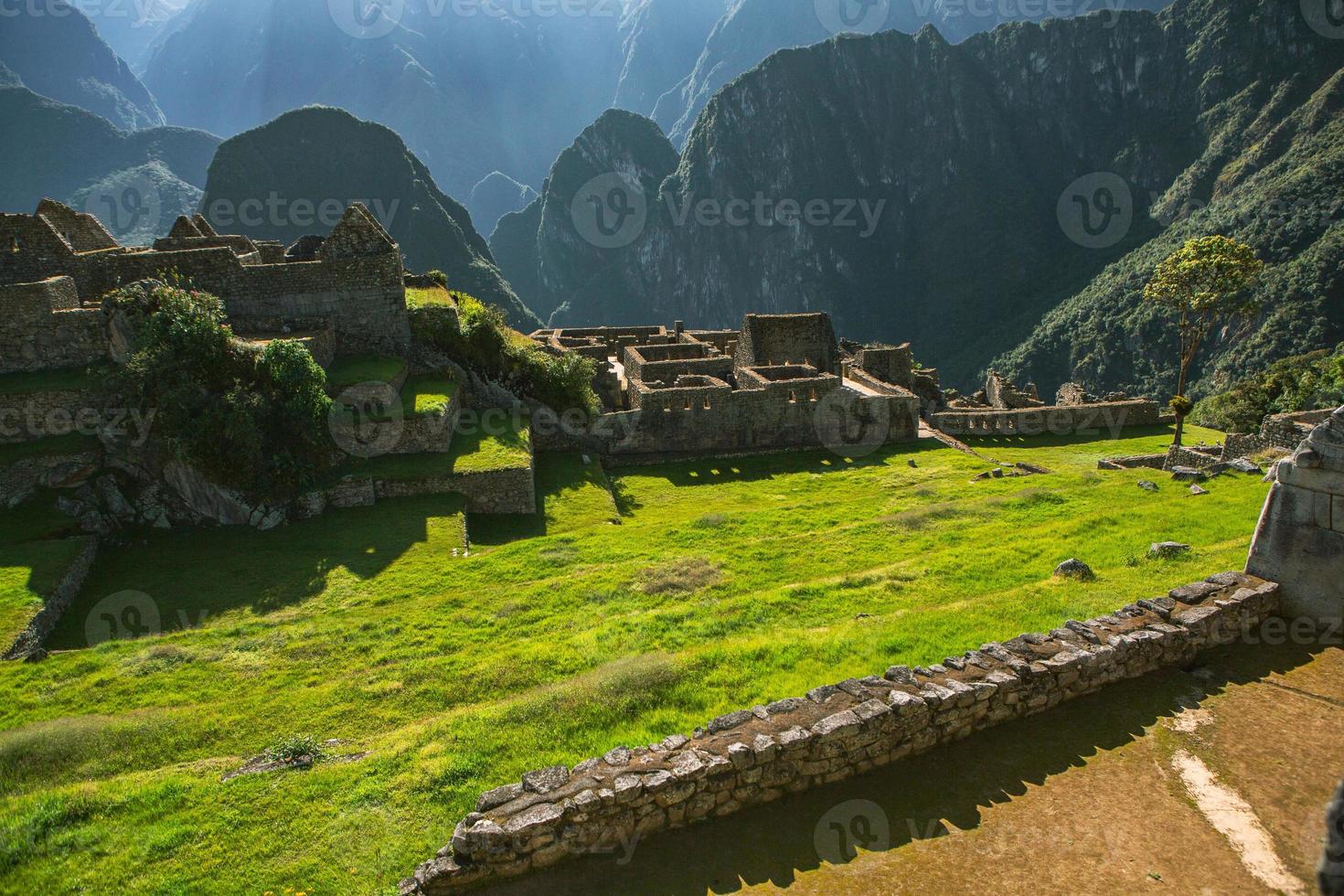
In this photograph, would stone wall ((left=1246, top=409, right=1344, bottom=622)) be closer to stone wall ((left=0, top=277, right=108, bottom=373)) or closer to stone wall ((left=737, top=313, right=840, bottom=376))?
stone wall ((left=0, top=277, right=108, bottom=373))

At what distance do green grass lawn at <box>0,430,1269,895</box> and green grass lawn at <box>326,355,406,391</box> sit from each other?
4367mm

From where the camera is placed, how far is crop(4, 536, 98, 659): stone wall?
10.4m

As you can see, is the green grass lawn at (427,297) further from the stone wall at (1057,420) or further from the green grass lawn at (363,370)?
the stone wall at (1057,420)

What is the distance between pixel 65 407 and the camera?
16.2 metres

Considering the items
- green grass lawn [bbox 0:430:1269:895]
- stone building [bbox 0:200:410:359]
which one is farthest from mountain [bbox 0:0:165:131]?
green grass lawn [bbox 0:430:1269:895]

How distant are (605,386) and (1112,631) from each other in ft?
78.7

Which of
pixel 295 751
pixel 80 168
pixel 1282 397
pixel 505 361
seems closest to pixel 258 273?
pixel 505 361

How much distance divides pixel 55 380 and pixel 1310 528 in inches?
925

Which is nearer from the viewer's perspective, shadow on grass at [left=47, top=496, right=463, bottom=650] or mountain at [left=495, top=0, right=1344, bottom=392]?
shadow on grass at [left=47, top=496, right=463, bottom=650]

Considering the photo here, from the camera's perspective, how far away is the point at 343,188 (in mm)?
144250

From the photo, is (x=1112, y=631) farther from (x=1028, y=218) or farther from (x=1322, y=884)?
(x=1028, y=218)

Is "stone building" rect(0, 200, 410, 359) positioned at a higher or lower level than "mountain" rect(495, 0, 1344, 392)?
lower

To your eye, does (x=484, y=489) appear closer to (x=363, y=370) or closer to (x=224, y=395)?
(x=363, y=370)

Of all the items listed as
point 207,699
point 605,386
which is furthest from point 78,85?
point 207,699
